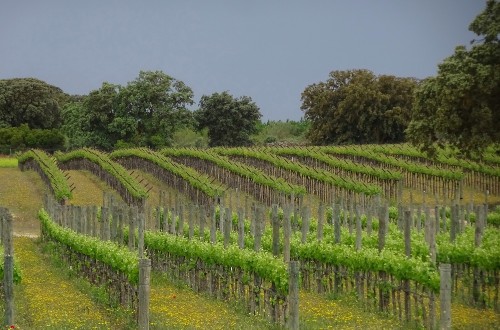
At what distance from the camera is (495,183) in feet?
150

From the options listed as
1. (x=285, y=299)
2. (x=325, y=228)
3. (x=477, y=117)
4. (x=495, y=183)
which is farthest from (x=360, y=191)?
(x=285, y=299)

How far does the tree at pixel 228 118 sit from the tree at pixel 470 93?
151ft

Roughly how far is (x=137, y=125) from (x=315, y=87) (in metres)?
20.2

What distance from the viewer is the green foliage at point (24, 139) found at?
3095 inches

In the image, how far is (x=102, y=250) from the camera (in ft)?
62.4

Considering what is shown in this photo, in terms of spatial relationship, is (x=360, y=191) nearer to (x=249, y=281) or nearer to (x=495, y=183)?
(x=495, y=183)

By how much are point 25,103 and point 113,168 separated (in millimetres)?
50371

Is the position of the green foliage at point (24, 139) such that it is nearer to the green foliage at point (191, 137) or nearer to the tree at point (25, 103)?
the tree at point (25, 103)

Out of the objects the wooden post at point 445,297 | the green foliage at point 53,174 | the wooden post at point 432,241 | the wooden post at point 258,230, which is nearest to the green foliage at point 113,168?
the green foliage at point 53,174

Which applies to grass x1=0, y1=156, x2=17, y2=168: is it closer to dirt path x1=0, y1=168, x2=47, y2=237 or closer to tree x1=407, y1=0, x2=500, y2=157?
dirt path x1=0, y1=168, x2=47, y2=237

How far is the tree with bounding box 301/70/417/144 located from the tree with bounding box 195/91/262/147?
7764mm

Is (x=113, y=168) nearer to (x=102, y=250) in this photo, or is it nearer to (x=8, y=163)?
(x=8, y=163)

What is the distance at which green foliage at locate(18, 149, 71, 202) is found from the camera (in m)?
36.8

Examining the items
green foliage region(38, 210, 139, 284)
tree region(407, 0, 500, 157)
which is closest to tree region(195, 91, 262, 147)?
tree region(407, 0, 500, 157)
